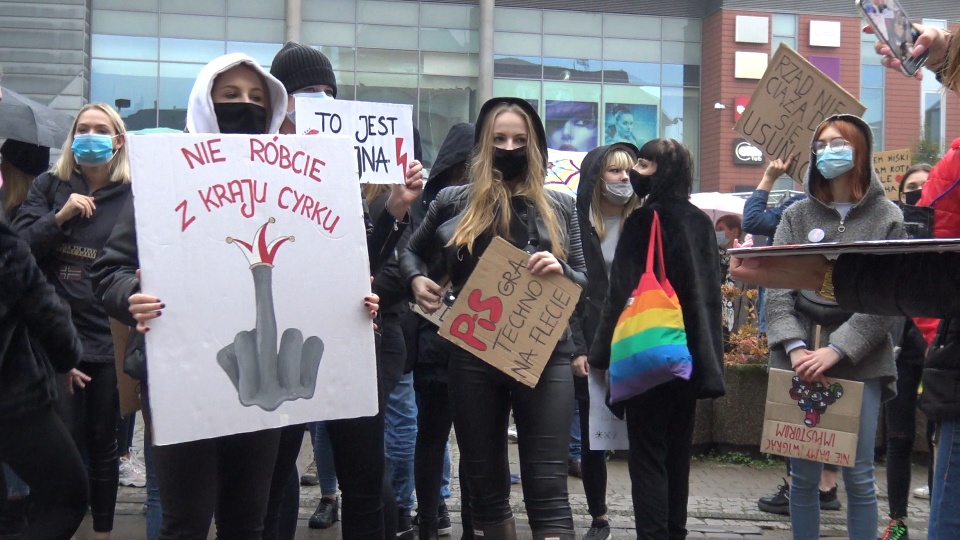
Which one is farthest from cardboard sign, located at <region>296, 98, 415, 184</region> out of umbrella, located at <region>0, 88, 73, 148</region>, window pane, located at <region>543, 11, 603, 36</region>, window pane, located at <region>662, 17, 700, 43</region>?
window pane, located at <region>662, 17, 700, 43</region>

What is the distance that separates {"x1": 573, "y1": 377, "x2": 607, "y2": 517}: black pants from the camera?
5.15m

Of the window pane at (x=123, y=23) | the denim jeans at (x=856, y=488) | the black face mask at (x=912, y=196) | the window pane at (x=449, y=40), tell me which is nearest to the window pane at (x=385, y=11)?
the window pane at (x=449, y=40)

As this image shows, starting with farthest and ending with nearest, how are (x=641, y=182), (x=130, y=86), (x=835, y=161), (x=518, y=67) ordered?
(x=518, y=67)
(x=130, y=86)
(x=641, y=182)
(x=835, y=161)

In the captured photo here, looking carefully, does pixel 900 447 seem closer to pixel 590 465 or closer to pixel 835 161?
pixel 590 465

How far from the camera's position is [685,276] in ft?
14.6

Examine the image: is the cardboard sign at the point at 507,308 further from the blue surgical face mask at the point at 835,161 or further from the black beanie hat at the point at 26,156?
the black beanie hat at the point at 26,156

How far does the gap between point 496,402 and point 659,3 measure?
27917 mm

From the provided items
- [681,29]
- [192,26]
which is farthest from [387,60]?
[681,29]

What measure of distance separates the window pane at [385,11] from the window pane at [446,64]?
1.19 metres

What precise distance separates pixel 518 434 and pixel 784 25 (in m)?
29.4

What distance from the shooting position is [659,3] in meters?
29.9

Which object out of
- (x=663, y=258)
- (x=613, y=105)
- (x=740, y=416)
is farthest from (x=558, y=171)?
(x=613, y=105)

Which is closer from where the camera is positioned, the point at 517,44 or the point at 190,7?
the point at 190,7

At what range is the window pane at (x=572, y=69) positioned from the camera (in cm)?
2884
